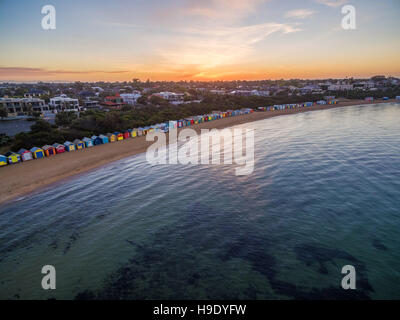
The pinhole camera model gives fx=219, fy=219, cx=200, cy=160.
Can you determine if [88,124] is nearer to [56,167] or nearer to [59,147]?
[59,147]

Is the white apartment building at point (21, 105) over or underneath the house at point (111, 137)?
over

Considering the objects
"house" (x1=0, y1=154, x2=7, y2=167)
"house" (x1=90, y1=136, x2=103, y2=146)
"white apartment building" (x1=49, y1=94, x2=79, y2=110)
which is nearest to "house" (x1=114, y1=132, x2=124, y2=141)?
"house" (x1=90, y1=136, x2=103, y2=146)

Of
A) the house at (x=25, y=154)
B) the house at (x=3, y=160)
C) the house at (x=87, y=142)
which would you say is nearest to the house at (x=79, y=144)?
the house at (x=87, y=142)

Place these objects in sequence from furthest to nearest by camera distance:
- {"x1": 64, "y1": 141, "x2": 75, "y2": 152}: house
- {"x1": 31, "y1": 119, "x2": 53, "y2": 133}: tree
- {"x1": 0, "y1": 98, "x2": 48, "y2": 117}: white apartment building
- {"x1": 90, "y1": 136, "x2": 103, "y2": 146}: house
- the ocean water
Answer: {"x1": 0, "y1": 98, "x2": 48, "y2": 117}: white apartment building < {"x1": 90, "y1": 136, "x2": 103, "y2": 146}: house < {"x1": 31, "y1": 119, "x2": 53, "y2": 133}: tree < {"x1": 64, "y1": 141, "x2": 75, "y2": 152}: house < the ocean water

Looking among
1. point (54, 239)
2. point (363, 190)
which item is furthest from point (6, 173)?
point (363, 190)

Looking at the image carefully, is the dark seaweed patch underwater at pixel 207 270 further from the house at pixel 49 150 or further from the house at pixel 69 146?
the house at pixel 69 146

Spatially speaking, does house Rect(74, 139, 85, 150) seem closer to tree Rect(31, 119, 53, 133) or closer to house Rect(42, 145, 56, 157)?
house Rect(42, 145, 56, 157)

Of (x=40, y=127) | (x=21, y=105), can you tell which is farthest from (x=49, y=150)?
(x=21, y=105)

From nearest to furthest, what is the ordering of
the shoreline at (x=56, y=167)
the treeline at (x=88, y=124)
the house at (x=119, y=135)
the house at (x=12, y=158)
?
the shoreline at (x=56, y=167) < the house at (x=12, y=158) < the treeline at (x=88, y=124) < the house at (x=119, y=135)
